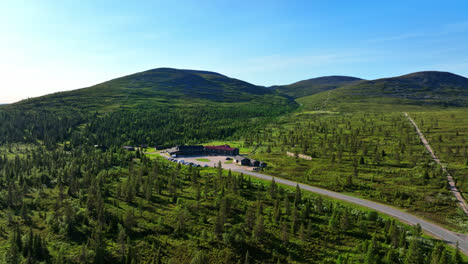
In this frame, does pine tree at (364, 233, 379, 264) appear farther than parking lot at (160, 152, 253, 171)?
No

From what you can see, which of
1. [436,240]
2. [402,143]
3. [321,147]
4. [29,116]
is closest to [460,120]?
[402,143]

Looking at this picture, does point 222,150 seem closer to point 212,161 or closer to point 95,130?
point 212,161

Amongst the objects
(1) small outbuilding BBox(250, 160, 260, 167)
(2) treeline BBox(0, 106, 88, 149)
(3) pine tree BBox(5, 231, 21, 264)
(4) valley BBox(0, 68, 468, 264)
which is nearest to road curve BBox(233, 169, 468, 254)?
(4) valley BBox(0, 68, 468, 264)

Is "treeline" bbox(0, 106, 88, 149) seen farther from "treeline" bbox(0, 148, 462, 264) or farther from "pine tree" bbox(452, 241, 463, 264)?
"pine tree" bbox(452, 241, 463, 264)

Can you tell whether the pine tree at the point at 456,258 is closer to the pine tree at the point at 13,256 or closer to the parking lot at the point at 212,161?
the parking lot at the point at 212,161

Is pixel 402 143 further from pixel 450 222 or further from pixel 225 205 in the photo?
pixel 225 205

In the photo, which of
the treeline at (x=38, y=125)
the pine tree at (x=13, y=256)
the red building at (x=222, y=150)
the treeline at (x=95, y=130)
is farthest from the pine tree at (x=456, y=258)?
the treeline at (x=38, y=125)

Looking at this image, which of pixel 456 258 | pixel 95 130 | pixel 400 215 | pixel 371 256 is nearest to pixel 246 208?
pixel 371 256

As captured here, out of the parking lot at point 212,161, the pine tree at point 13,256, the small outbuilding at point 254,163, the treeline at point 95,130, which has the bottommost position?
the pine tree at point 13,256
